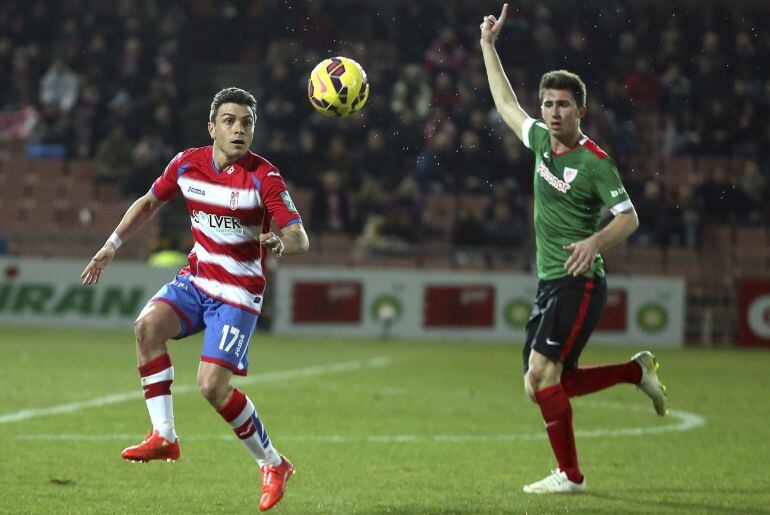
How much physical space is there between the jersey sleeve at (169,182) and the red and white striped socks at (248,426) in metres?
1.19

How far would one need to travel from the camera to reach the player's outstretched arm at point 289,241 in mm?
5746

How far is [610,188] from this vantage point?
663 cm

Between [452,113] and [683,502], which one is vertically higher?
[452,113]

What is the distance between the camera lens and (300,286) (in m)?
19.9

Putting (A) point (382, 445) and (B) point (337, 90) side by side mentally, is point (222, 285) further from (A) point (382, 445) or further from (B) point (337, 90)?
(A) point (382, 445)

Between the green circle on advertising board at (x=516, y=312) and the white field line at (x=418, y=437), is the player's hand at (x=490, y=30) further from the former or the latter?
the green circle on advertising board at (x=516, y=312)

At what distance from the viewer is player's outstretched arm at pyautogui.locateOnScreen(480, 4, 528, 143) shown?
24.1 ft

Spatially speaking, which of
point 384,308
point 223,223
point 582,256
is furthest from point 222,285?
point 384,308

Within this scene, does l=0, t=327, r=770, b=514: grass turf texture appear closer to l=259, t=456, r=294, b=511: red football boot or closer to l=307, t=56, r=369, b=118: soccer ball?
l=259, t=456, r=294, b=511: red football boot

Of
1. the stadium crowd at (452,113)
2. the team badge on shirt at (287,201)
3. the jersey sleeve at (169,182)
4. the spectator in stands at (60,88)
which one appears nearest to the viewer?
the team badge on shirt at (287,201)

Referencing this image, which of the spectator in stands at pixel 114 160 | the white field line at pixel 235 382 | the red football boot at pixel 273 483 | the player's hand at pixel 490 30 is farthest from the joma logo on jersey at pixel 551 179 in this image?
the spectator in stands at pixel 114 160

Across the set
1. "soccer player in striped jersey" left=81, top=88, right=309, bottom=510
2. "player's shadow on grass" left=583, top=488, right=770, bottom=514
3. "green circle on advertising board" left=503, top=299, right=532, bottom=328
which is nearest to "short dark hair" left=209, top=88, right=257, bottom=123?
"soccer player in striped jersey" left=81, top=88, right=309, bottom=510

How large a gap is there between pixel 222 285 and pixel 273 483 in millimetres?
1080

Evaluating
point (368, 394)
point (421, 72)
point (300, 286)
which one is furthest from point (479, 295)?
point (368, 394)
